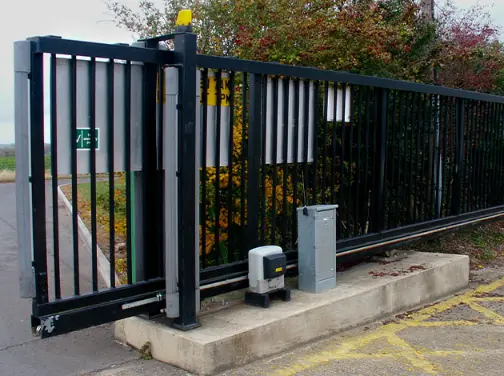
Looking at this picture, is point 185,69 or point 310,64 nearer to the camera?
point 185,69

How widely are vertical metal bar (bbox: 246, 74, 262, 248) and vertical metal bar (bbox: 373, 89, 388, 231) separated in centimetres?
186

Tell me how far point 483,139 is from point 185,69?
19.3 feet

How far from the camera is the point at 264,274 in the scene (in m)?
4.71

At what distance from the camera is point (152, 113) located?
413 centimetres

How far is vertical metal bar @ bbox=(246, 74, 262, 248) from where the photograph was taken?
4832 millimetres

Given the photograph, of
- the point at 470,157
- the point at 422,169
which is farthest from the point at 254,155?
the point at 470,157

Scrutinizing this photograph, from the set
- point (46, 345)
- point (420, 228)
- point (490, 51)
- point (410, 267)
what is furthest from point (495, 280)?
point (490, 51)

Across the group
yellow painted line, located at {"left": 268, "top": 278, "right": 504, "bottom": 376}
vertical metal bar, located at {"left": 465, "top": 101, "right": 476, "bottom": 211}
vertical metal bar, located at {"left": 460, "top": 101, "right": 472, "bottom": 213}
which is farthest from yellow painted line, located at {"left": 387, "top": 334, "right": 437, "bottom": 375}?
vertical metal bar, located at {"left": 465, "top": 101, "right": 476, "bottom": 211}

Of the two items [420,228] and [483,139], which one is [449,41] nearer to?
[483,139]

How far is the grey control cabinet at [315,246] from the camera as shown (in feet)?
16.8

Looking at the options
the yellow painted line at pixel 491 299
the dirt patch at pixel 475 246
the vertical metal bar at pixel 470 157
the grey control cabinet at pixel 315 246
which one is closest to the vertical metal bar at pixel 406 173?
the yellow painted line at pixel 491 299

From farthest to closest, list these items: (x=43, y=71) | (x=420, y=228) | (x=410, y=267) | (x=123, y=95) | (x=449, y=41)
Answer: (x=449, y=41) → (x=420, y=228) → (x=410, y=267) → (x=123, y=95) → (x=43, y=71)

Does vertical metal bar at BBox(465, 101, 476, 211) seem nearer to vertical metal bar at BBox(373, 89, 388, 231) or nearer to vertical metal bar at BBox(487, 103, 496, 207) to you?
vertical metal bar at BBox(487, 103, 496, 207)

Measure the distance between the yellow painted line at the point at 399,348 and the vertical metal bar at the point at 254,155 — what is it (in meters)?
1.10
